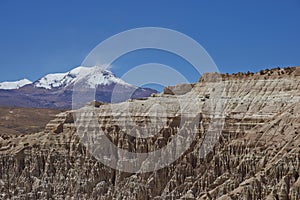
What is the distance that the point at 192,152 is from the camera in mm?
54156

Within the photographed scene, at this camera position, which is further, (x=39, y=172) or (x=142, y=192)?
(x=39, y=172)

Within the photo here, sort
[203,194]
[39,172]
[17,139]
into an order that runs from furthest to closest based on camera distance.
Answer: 1. [17,139]
2. [39,172]
3. [203,194]

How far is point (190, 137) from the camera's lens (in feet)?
181

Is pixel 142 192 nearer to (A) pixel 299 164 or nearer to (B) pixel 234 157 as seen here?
(B) pixel 234 157

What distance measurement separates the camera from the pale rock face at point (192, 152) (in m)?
46.3

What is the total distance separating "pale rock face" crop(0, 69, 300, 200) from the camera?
46.3 m

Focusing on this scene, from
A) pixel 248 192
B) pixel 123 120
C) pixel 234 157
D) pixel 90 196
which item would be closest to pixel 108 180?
pixel 90 196

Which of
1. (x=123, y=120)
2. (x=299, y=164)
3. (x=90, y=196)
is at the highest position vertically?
(x=123, y=120)

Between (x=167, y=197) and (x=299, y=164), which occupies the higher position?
(x=299, y=164)

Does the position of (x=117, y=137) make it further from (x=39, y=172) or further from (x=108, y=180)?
(x=39, y=172)

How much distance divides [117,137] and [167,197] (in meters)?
11.5

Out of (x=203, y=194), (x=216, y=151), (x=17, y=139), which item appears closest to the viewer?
(x=203, y=194)

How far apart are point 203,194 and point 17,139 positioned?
101ft

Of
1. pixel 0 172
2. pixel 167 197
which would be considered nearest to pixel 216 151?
pixel 167 197
